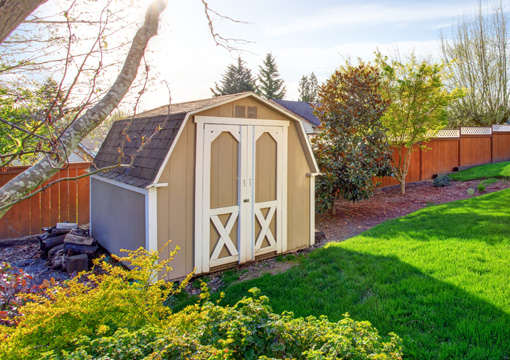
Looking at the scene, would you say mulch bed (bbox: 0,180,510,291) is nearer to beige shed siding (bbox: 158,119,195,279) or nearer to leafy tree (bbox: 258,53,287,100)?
beige shed siding (bbox: 158,119,195,279)

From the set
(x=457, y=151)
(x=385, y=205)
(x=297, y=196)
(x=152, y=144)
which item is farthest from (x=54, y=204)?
(x=457, y=151)

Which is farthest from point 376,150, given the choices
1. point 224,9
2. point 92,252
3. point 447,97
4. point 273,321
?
point 273,321

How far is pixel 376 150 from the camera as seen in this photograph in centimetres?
912

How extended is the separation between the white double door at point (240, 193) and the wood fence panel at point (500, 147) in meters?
15.8

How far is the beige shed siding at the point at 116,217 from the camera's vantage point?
207 inches

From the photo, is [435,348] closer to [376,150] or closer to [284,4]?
[284,4]

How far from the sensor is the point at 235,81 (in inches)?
1319

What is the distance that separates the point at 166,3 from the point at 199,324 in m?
2.87

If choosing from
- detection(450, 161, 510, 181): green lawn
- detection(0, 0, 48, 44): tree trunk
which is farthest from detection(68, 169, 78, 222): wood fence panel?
detection(450, 161, 510, 181): green lawn

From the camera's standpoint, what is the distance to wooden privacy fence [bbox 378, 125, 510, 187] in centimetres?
1393

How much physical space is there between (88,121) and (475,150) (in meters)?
17.7

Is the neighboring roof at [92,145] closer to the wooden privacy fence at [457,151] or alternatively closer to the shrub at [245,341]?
the shrub at [245,341]

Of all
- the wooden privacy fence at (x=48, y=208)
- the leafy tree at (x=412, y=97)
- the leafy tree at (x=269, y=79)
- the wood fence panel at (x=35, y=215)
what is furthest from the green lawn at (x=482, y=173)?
the leafy tree at (x=269, y=79)

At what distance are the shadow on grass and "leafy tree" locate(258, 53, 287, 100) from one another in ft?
112
